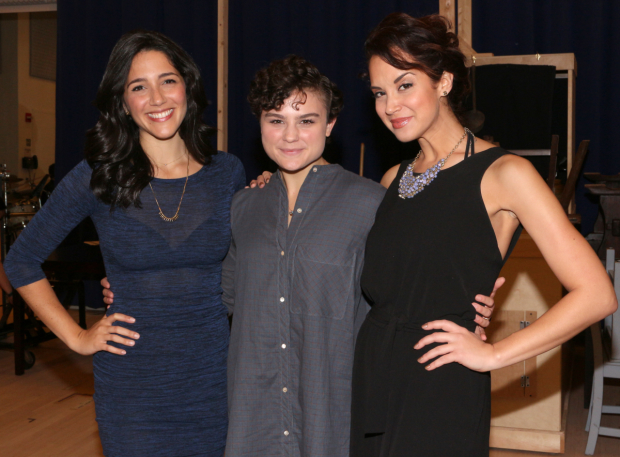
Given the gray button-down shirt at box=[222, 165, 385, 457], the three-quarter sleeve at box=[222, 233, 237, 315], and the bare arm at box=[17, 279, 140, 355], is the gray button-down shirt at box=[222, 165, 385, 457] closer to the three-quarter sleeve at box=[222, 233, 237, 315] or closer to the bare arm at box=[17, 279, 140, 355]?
the three-quarter sleeve at box=[222, 233, 237, 315]

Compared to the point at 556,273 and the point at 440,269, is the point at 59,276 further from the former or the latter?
the point at 556,273

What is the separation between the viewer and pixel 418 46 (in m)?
1.63

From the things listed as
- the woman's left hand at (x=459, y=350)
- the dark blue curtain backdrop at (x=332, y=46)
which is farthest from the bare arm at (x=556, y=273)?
the dark blue curtain backdrop at (x=332, y=46)

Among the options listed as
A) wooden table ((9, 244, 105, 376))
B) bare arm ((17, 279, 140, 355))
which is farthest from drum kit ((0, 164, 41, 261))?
bare arm ((17, 279, 140, 355))

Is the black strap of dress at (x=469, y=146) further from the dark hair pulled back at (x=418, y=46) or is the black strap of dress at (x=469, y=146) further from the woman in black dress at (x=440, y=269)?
the dark hair pulled back at (x=418, y=46)

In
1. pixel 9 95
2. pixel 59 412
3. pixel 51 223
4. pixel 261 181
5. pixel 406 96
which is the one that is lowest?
pixel 59 412

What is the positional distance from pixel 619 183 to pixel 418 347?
3.05m

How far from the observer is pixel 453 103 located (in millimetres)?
1770

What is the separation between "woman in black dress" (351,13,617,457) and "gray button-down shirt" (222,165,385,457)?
0.06 meters

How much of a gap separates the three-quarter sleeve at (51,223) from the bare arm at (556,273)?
1.12m

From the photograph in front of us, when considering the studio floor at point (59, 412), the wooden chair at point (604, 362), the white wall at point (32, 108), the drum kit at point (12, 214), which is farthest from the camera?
the white wall at point (32, 108)

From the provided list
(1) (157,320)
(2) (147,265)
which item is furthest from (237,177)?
(1) (157,320)

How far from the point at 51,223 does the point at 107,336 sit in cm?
39

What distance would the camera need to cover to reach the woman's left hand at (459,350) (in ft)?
Answer: 4.96
